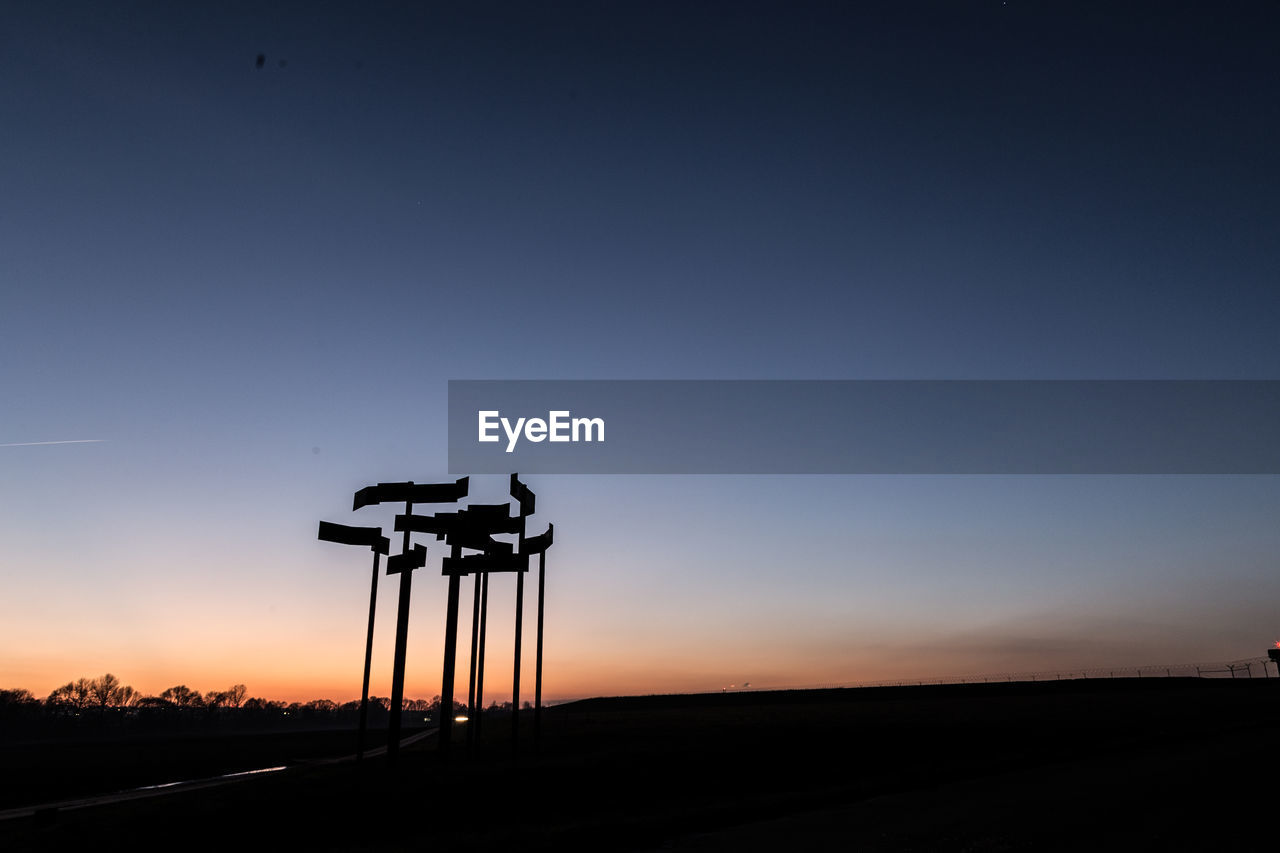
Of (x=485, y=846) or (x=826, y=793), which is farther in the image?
(x=826, y=793)

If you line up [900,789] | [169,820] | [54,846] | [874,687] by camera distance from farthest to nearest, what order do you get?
[874,687], [900,789], [169,820], [54,846]

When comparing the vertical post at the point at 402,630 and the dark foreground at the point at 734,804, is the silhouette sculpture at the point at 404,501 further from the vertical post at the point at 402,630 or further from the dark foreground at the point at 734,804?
the dark foreground at the point at 734,804

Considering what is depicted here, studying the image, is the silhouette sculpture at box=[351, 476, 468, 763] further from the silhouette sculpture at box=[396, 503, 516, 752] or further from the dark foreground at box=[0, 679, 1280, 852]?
the dark foreground at box=[0, 679, 1280, 852]

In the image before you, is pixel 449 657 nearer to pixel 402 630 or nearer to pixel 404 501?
pixel 402 630

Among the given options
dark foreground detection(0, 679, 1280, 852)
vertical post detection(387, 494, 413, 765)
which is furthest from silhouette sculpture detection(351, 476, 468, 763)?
dark foreground detection(0, 679, 1280, 852)

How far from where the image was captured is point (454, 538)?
18578 millimetres

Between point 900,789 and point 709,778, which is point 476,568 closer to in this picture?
point 709,778

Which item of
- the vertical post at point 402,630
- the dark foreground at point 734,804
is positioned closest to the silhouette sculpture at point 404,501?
the vertical post at point 402,630

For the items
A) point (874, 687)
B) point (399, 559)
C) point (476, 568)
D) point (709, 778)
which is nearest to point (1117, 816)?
point (709, 778)

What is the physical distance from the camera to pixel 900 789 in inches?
645

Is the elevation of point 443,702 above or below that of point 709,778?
above

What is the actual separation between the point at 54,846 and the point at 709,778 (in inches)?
447

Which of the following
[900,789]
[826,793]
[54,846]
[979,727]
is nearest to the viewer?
[54,846]

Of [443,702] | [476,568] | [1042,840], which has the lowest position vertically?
[1042,840]
